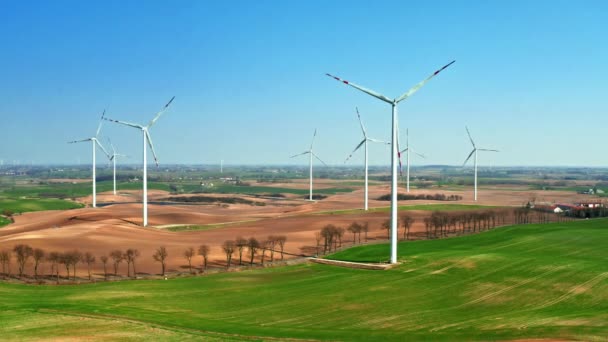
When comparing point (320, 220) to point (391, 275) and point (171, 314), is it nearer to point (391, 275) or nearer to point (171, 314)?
point (391, 275)

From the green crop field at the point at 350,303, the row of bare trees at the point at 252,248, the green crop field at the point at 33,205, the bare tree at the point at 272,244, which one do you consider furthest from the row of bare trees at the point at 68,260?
the green crop field at the point at 33,205

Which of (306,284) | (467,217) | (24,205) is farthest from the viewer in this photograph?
(24,205)

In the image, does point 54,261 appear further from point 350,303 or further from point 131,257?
point 350,303

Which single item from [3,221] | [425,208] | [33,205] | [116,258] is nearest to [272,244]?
[116,258]

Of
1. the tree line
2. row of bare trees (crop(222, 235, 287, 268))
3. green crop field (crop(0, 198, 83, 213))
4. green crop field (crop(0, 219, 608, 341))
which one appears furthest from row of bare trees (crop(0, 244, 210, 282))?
green crop field (crop(0, 198, 83, 213))

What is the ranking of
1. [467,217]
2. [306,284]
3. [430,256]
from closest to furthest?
[306,284]
[430,256]
[467,217]

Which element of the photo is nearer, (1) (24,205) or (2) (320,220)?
(2) (320,220)

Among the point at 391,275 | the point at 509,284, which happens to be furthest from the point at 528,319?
the point at 391,275
